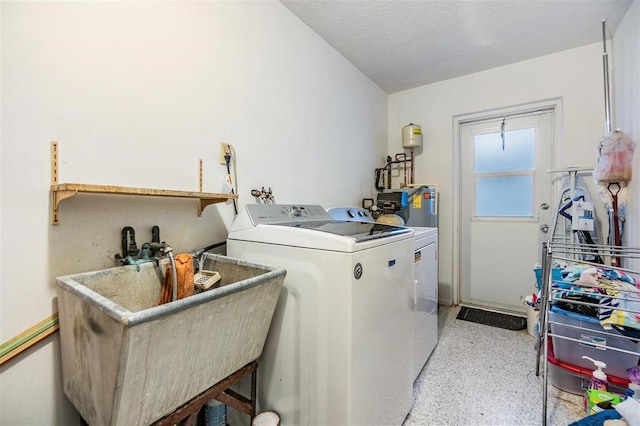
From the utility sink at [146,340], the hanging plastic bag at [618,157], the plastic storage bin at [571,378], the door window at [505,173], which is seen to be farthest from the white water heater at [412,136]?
the utility sink at [146,340]

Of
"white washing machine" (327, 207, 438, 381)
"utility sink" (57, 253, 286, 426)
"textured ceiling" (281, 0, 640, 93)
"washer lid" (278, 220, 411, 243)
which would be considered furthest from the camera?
"textured ceiling" (281, 0, 640, 93)

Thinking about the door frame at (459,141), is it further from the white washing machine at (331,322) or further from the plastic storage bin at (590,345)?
the white washing machine at (331,322)

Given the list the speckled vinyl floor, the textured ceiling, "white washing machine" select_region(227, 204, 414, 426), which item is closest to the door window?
the textured ceiling

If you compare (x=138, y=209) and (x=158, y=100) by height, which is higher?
(x=158, y=100)

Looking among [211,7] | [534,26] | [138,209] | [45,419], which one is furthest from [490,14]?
[45,419]

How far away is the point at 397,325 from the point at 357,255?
0.57m

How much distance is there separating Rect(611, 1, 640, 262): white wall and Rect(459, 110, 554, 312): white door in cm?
63

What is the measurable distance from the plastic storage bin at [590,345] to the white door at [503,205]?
1260 millimetres

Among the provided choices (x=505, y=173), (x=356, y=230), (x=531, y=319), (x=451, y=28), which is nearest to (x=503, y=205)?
(x=505, y=173)

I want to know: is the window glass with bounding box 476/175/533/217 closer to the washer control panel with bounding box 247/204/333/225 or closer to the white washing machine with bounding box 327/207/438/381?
the white washing machine with bounding box 327/207/438/381

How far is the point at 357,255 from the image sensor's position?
109 cm

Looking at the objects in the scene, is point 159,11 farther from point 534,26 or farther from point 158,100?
point 534,26

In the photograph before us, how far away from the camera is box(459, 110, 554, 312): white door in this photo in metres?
2.83

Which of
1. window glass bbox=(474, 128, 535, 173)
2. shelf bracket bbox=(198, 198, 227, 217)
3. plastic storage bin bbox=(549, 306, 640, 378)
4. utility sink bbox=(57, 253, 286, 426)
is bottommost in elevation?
plastic storage bin bbox=(549, 306, 640, 378)
